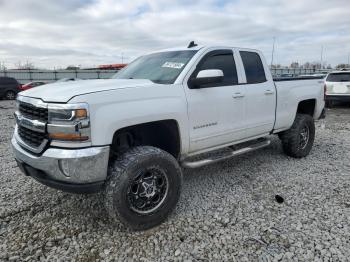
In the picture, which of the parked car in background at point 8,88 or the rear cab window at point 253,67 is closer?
the rear cab window at point 253,67

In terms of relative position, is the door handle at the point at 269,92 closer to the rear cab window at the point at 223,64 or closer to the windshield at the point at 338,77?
the rear cab window at the point at 223,64

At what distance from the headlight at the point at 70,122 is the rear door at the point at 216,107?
125 cm

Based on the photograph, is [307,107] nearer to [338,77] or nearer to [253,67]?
[253,67]

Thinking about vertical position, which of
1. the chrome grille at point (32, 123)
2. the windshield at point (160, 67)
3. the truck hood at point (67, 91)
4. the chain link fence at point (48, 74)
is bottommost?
the chrome grille at point (32, 123)

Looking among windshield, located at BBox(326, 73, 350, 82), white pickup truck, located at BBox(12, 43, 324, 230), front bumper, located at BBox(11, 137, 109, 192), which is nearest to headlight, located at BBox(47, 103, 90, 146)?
white pickup truck, located at BBox(12, 43, 324, 230)

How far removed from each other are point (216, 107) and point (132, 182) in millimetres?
1460

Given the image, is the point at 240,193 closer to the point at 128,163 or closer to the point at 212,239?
the point at 212,239

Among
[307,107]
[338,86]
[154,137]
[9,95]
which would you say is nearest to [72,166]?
[154,137]

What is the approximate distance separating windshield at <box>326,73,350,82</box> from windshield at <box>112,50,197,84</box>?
10300mm

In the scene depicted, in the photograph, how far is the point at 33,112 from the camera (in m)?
2.87

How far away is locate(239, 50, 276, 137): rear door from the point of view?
4.17 metres

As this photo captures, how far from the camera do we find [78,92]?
2.68 meters

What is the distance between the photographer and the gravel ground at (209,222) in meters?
2.68

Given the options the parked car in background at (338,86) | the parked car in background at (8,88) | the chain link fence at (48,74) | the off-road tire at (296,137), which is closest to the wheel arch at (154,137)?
the off-road tire at (296,137)
